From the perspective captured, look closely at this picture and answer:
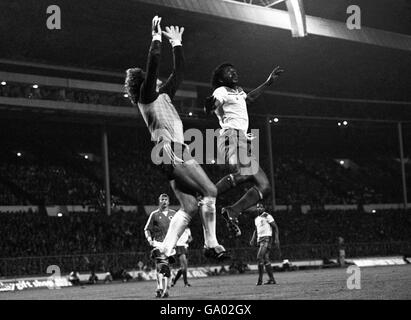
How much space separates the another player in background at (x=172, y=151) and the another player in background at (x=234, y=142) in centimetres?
105

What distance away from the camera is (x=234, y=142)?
10.4m

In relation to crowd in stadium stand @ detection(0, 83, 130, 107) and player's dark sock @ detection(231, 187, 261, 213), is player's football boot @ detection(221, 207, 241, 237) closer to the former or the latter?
A: player's dark sock @ detection(231, 187, 261, 213)

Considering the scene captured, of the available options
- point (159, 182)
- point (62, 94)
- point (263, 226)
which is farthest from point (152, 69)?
point (159, 182)

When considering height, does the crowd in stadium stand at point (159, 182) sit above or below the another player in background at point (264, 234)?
above

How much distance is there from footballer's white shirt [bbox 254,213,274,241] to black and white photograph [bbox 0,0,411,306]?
4 cm

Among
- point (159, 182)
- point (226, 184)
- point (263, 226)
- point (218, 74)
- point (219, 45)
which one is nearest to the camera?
point (226, 184)

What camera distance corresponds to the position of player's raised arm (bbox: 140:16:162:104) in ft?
27.9

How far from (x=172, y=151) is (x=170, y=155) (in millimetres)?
67

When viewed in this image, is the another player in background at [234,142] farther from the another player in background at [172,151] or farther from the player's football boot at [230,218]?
the another player in background at [172,151]

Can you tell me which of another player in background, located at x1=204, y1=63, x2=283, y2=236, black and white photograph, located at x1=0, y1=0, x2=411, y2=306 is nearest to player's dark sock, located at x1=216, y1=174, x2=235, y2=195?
another player in background, located at x1=204, y1=63, x2=283, y2=236

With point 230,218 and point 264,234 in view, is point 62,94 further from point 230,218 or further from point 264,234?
point 230,218

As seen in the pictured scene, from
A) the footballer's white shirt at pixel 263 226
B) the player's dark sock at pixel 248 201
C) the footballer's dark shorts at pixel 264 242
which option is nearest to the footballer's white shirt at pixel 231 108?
the player's dark sock at pixel 248 201

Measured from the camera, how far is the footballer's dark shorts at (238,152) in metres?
10.3

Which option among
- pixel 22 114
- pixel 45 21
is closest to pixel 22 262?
pixel 45 21
